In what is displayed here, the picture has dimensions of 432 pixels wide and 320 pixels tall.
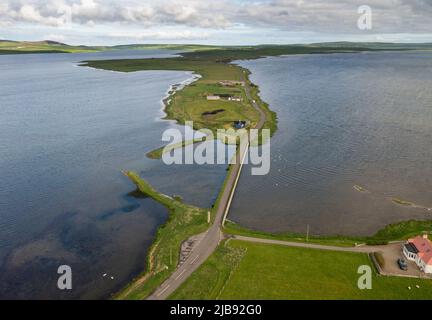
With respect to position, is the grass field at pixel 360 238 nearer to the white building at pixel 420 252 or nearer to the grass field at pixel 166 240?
the white building at pixel 420 252

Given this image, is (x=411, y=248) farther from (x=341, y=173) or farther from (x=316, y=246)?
(x=341, y=173)

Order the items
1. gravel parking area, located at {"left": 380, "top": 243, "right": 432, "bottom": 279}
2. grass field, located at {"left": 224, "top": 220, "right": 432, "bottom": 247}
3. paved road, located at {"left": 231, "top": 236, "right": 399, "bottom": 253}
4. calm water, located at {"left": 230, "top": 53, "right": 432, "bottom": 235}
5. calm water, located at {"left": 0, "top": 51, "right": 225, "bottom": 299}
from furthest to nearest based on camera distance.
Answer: calm water, located at {"left": 230, "top": 53, "right": 432, "bottom": 235}, grass field, located at {"left": 224, "top": 220, "right": 432, "bottom": 247}, paved road, located at {"left": 231, "top": 236, "right": 399, "bottom": 253}, calm water, located at {"left": 0, "top": 51, "right": 225, "bottom": 299}, gravel parking area, located at {"left": 380, "top": 243, "right": 432, "bottom": 279}

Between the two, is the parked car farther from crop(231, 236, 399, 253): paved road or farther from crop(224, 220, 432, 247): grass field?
crop(224, 220, 432, 247): grass field

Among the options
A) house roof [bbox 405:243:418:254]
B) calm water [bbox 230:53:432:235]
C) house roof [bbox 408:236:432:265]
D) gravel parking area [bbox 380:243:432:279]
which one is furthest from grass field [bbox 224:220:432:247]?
house roof [bbox 408:236:432:265]

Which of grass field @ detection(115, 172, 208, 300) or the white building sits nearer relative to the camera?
grass field @ detection(115, 172, 208, 300)

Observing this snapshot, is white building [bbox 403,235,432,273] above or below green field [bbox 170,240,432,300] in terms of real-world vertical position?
above

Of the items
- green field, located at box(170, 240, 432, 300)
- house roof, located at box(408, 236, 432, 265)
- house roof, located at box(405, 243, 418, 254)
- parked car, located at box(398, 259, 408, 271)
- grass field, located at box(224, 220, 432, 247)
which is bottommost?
green field, located at box(170, 240, 432, 300)
